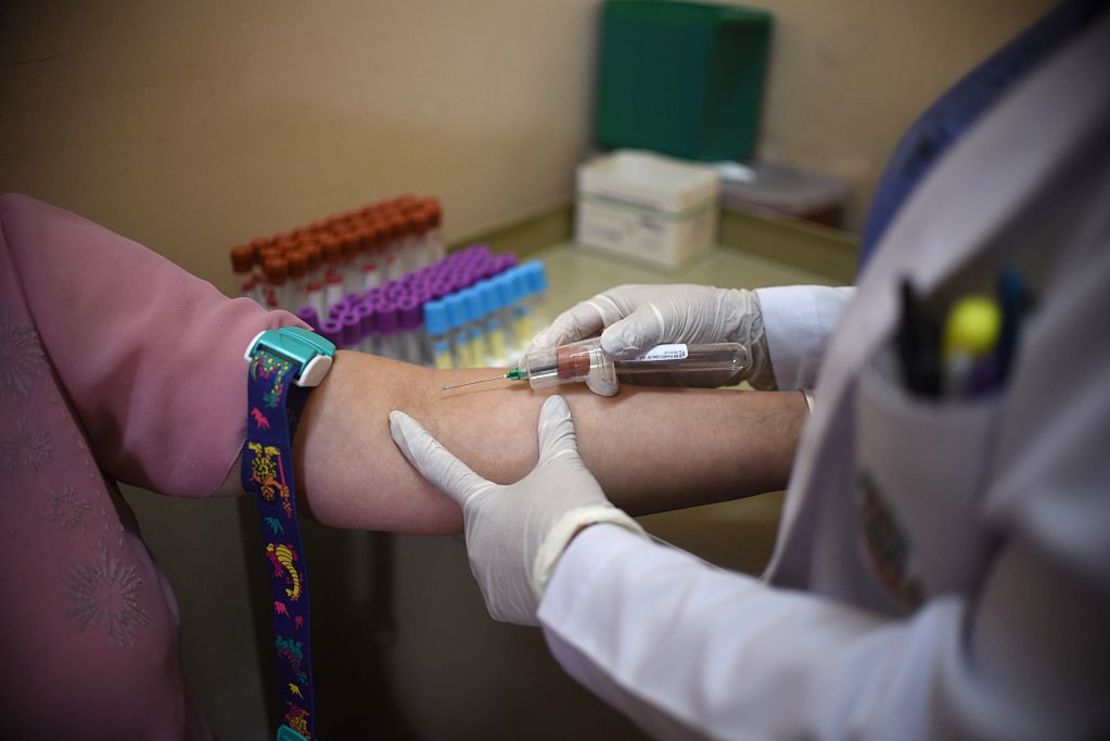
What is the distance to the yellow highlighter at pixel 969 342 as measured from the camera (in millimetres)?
440

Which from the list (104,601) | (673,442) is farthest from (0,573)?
(673,442)

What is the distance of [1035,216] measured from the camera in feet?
1.51

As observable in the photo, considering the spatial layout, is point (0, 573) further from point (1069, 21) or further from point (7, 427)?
point (1069, 21)

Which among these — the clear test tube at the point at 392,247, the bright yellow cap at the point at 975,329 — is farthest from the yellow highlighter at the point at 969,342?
the clear test tube at the point at 392,247

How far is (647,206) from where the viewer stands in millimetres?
1635

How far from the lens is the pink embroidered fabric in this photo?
2.27ft

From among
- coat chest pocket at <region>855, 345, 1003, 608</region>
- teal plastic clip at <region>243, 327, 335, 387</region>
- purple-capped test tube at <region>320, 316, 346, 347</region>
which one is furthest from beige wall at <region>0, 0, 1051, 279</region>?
coat chest pocket at <region>855, 345, 1003, 608</region>

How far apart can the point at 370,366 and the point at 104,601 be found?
350 millimetres

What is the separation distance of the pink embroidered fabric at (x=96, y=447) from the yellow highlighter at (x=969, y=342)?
2.10ft

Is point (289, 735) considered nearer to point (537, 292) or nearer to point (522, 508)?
point (522, 508)

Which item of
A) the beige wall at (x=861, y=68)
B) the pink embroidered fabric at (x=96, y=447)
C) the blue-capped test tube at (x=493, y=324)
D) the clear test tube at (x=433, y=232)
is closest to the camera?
the pink embroidered fabric at (x=96, y=447)

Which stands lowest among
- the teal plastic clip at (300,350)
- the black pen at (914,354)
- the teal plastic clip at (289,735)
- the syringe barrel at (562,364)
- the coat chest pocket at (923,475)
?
the teal plastic clip at (289,735)

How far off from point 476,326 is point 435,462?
45 centimetres

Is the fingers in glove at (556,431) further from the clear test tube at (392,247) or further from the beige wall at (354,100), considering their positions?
the beige wall at (354,100)
